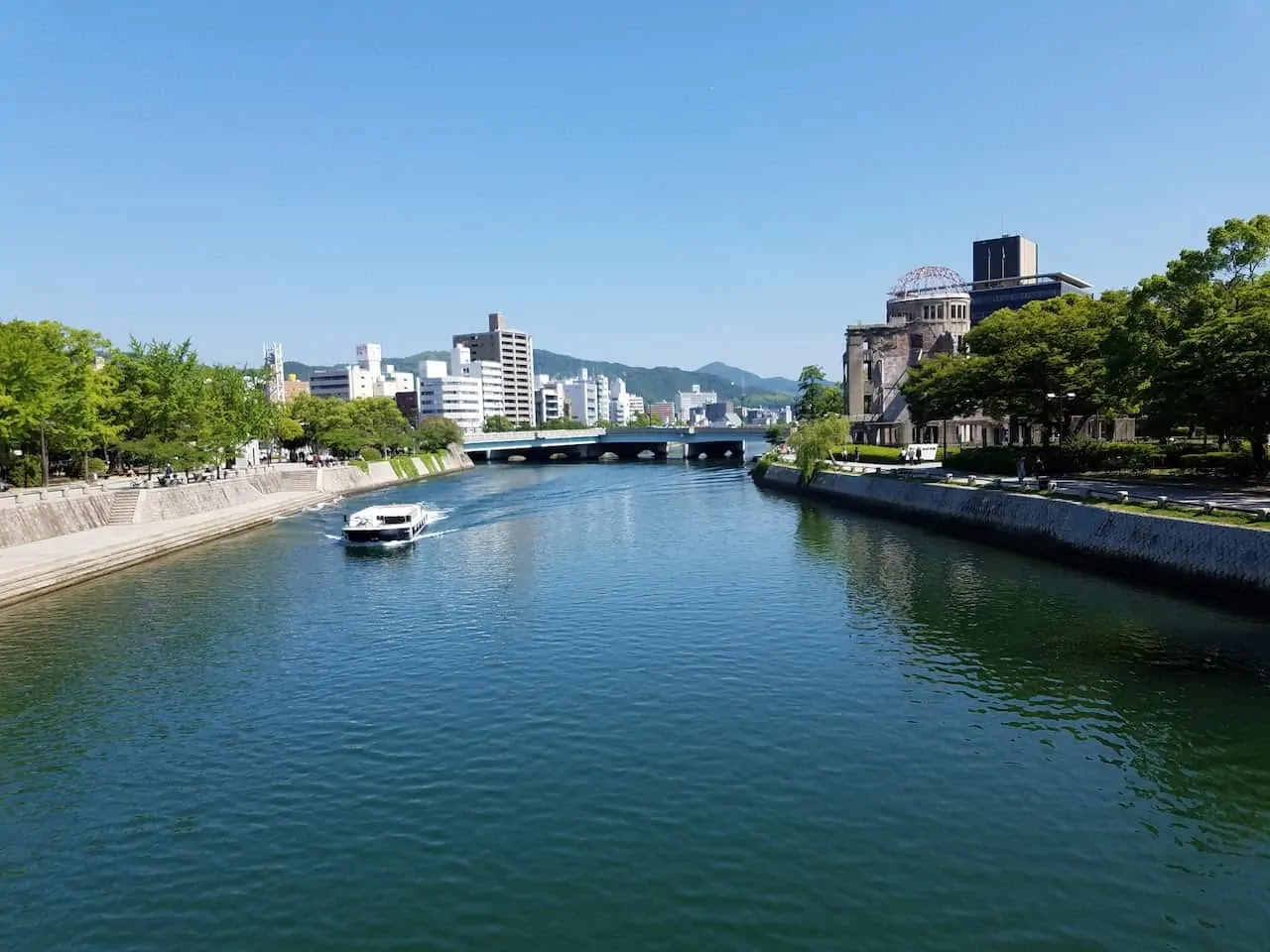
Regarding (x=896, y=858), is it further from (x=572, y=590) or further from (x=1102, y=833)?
(x=572, y=590)

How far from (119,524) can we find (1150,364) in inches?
2853

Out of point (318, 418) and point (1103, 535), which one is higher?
point (318, 418)

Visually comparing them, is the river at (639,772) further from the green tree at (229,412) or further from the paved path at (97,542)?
the green tree at (229,412)

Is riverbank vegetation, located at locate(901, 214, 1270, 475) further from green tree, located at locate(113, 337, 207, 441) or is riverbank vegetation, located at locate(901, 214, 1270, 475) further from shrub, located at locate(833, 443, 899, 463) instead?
green tree, located at locate(113, 337, 207, 441)

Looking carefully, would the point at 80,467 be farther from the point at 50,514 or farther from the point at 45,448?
the point at 50,514

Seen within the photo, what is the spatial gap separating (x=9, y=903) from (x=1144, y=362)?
59332mm

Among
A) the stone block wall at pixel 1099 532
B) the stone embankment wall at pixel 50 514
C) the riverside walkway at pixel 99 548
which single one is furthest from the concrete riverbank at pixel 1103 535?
the stone embankment wall at pixel 50 514

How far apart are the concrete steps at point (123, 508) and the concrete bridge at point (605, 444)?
3649 inches

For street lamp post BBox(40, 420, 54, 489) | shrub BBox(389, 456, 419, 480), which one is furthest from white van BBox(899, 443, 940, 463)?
street lamp post BBox(40, 420, 54, 489)

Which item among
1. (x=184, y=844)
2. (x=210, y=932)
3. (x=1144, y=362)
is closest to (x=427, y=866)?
(x=210, y=932)

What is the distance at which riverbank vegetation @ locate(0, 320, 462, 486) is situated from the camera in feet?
191

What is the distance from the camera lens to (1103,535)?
44156 mm

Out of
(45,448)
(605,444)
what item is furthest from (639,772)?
(605,444)

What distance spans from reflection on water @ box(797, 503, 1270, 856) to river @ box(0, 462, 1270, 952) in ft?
0.47
